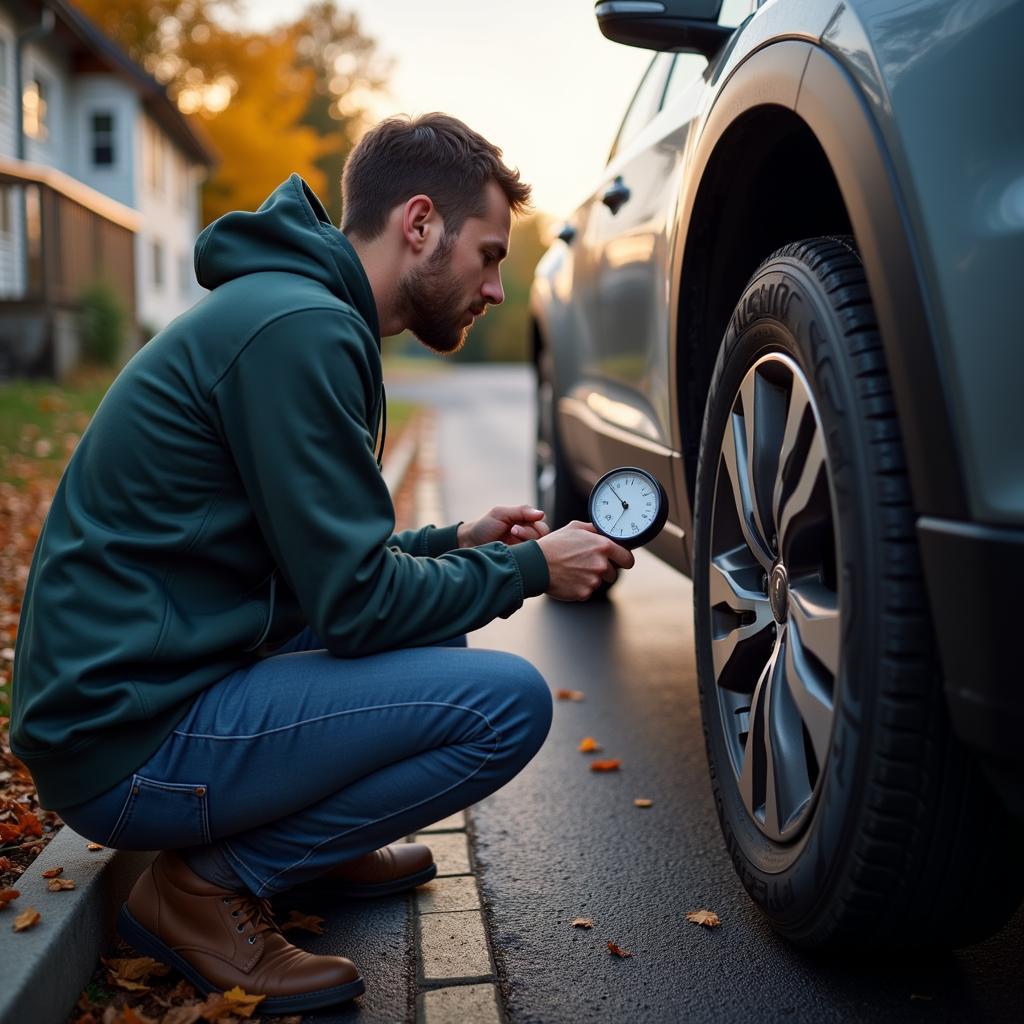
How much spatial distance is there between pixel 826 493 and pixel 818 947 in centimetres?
76

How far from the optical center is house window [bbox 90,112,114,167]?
2938cm

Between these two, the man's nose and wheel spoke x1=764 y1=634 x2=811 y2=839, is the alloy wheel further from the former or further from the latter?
the man's nose

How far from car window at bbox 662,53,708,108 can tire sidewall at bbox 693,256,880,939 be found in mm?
998

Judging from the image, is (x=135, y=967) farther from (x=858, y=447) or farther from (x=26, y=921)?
(x=858, y=447)

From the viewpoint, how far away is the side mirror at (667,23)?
2889 millimetres

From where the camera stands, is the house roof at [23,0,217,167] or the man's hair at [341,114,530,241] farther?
the house roof at [23,0,217,167]

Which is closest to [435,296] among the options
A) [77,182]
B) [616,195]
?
[616,195]

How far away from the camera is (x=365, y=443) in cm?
223

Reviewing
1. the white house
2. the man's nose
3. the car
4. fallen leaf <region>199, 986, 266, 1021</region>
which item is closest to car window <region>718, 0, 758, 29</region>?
the car

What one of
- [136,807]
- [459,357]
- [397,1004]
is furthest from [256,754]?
[459,357]

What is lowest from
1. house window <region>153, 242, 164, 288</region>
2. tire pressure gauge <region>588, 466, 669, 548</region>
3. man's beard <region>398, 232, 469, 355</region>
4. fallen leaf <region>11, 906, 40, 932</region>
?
fallen leaf <region>11, 906, 40, 932</region>

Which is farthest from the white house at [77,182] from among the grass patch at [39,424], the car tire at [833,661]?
the car tire at [833,661]

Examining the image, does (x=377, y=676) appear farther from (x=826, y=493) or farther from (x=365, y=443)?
(x=826, y=493)

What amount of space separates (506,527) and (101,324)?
16.4 meters
